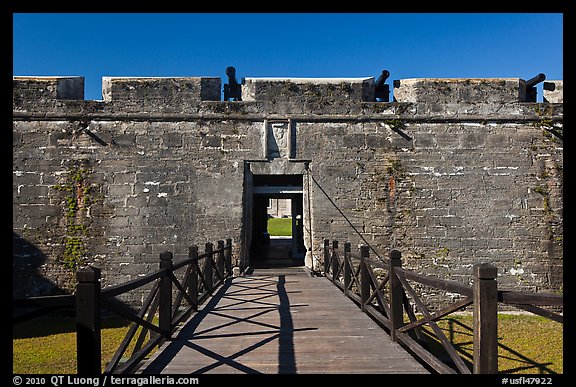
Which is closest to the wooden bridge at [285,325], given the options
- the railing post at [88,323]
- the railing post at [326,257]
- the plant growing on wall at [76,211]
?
the railing post at [88,323]

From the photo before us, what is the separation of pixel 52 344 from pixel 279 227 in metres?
24.7

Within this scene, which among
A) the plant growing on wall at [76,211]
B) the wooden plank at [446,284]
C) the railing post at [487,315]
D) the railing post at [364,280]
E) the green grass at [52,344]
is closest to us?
the railing post at [487,315]

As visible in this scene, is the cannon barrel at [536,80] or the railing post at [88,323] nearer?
the railing post at [88,323]

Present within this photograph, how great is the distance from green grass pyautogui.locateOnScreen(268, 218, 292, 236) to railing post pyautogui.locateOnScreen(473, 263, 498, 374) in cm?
2495

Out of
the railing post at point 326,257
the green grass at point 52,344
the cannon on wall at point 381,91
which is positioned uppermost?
the cannon on wall at point 381,91

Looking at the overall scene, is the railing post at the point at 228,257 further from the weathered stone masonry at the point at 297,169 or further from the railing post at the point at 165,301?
the railing post at the point at 165,301

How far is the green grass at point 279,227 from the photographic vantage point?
28.7 metres

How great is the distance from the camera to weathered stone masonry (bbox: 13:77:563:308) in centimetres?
1008

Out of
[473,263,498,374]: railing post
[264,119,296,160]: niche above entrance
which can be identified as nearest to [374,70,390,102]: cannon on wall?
[264,119,296,160]: niche above entrance

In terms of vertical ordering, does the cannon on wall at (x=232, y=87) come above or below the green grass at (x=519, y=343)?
above

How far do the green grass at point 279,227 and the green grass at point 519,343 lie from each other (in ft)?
61.2

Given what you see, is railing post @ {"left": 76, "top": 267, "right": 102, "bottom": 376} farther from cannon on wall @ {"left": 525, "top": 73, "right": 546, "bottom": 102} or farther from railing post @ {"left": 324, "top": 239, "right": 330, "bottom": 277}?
cannon on wall @ {"left": 525, "top": 73, "right": 546, "bottom": 102}
